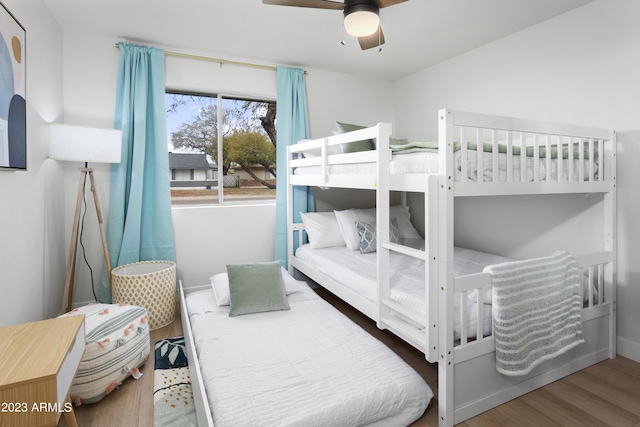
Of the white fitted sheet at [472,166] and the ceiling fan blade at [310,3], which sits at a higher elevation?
the ceiling fan blade at [310,3]

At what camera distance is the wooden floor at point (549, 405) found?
166 cm

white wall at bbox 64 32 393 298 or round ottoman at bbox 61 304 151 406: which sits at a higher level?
white wall at bbox 64 32 393 298

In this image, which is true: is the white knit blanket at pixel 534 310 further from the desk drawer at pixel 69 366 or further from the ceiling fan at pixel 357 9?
the desk drawer at pixel 69 366

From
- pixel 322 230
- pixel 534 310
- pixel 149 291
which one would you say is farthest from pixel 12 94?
pixel 534 310

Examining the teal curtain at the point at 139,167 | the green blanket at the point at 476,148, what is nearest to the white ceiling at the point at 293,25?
the teal curtain at the point at 139,167

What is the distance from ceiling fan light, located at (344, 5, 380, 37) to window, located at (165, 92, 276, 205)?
183cm

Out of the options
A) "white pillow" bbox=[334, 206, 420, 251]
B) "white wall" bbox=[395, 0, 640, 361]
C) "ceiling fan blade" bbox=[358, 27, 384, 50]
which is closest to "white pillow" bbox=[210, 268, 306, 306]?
"white pillow" bbox=[334, 206, 420, 251]

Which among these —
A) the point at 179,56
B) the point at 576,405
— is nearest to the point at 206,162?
the point at 179,56

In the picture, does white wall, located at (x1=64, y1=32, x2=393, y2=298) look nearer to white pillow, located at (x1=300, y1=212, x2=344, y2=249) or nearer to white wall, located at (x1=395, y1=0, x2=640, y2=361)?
white pillow, located at (x1=300, y1=212, x2=344, y2=249)

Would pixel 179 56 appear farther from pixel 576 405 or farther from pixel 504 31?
Result: pixel 576 405

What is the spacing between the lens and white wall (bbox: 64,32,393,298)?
9.45ft

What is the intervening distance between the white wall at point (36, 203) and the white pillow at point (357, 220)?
226 cm

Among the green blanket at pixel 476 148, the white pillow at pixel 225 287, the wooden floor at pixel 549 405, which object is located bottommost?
the wooden floor at pixel 549 405

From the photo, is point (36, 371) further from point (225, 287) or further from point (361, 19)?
point (361, 19)
